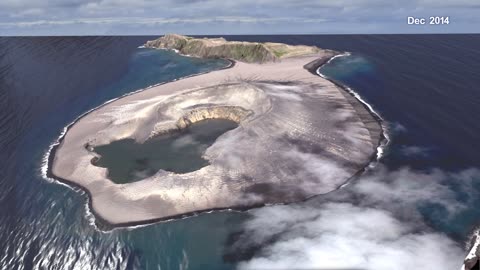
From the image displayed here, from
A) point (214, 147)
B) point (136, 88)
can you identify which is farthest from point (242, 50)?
point (214, 147)

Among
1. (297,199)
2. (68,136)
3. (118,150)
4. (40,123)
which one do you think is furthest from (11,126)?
(297,199)

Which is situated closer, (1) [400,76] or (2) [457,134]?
(2) [457,134]

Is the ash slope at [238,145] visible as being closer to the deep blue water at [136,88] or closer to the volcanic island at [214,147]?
the volcanic island at [214,147]

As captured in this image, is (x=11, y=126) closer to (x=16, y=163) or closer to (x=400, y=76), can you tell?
(x=16, y=163)

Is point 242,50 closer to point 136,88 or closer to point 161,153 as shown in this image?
point 136,88

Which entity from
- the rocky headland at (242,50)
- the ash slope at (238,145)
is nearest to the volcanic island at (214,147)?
the ash slope at (238,145)

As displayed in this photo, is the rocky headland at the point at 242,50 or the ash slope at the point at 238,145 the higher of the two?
the rocky headland at the point at 242,50

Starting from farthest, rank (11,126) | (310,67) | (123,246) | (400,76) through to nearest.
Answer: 1. (310,67)
2. (400,76)
3. (11,126)
4. (123,246)
